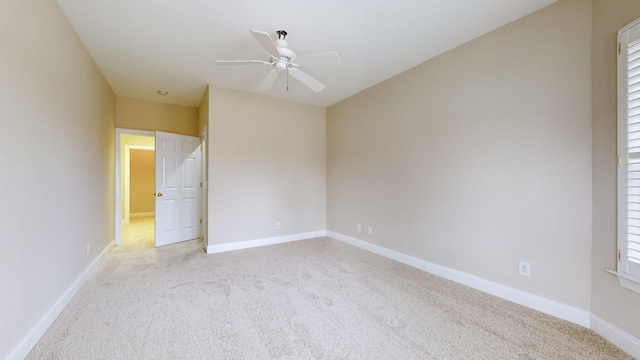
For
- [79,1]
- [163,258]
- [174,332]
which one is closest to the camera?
[174,332]

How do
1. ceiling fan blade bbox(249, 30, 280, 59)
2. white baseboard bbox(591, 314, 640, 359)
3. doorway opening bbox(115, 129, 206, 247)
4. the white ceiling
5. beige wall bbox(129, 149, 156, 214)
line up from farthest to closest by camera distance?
beige wall bbox(129, 149, 156, 214), doorway opening bbox(115, 129, 206, 247), the white ceiling, ceiling fan blade bbox(249, 30, 280, 59), white baseboard bbox(591, 314, 640, 359)

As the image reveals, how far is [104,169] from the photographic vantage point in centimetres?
371

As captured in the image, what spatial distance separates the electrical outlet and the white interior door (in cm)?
501

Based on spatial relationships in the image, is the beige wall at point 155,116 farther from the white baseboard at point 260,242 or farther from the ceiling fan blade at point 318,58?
the ceiling fan blade at point 318,58

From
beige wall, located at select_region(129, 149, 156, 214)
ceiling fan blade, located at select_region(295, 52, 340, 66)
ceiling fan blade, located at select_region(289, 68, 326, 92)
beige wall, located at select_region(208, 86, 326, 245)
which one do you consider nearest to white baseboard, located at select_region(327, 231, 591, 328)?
beige wall, located at select_region(208, 86, 326, 245)

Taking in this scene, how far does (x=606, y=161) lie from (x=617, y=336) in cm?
123

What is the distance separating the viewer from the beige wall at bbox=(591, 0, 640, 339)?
174 cm

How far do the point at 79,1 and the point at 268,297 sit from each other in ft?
10.2

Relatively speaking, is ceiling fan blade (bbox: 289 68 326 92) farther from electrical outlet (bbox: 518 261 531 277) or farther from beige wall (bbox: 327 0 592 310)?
electrical outlet (bbox: 518 261 531 277)

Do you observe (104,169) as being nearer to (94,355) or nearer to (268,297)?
(94,355)

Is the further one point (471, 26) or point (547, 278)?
point (471, 26)

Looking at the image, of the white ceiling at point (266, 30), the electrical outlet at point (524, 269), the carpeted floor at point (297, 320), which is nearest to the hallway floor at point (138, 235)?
the carpeted floor at point (297, 320)

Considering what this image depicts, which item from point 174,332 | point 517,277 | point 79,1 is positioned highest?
point 79,1

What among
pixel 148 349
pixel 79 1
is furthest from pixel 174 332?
pixel 79 1
